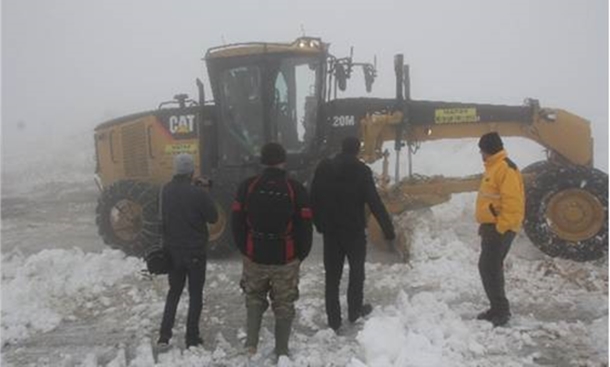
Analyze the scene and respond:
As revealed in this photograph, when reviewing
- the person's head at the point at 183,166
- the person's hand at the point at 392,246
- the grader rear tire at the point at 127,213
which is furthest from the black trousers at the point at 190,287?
the person's hand at the point at 392,246

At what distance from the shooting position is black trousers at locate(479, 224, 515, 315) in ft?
19.3

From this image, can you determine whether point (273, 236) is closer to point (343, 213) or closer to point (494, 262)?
point (343, 213)

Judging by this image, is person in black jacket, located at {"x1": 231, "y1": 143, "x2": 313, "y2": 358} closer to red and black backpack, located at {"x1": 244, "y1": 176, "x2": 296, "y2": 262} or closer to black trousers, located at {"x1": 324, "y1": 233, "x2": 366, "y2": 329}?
red and black backpack, located at {"x1": 244, "y1": 176, "x2": 296, "y2": 262}

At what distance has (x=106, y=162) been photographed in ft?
34.1

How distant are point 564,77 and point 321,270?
34.0 m

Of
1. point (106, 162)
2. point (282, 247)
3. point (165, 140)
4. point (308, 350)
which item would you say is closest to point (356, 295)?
point (308, 350)

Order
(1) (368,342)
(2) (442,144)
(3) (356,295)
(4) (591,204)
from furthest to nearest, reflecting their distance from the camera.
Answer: (2) (442,144)
(4) (591,204)
(3) (356,295)
(1) (368,342)

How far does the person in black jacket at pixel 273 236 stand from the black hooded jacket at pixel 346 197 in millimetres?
633

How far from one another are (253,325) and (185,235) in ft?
3.28

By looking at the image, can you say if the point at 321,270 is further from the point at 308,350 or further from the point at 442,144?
the point at 442,144

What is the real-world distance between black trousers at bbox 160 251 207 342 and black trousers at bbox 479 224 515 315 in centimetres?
257

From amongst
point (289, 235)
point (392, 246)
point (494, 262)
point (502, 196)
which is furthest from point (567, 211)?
point (289, 235)

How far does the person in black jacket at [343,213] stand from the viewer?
6.00 m

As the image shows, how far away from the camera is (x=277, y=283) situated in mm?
5391
